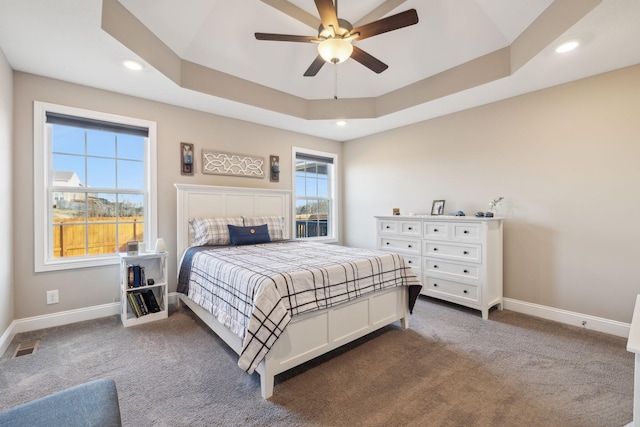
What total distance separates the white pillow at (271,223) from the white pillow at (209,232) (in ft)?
1.09

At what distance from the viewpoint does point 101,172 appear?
313 centimetres

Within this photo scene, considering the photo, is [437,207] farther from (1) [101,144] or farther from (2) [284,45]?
(1) [101,144]

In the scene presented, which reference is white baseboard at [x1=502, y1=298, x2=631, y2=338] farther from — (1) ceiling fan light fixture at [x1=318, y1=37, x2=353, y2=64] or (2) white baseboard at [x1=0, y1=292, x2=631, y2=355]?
(1) ceiling fan light fixture at [x1=318, y1=37, x2=353, y2=64]

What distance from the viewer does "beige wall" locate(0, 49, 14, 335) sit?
7.60 ft

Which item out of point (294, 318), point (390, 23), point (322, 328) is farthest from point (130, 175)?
point (390, 23)

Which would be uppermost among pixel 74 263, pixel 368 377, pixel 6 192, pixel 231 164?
pixel 231 164

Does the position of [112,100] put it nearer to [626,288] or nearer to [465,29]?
[465,29]

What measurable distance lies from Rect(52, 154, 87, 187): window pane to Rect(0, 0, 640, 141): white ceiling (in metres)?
0.80

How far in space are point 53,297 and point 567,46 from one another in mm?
5253

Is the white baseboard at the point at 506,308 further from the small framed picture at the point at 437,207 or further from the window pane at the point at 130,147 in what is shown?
the window pane at the point at 130,147

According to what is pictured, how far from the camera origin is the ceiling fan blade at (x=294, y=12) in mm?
2539

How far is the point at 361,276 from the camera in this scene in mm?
2297

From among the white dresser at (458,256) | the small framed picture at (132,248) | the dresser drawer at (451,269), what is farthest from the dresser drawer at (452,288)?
the small framed picture at (132,248)

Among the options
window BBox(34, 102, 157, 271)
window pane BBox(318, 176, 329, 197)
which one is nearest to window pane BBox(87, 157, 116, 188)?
window BBox(34, 102, 157, 271)
